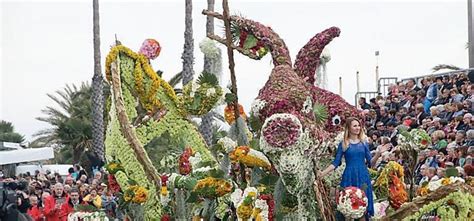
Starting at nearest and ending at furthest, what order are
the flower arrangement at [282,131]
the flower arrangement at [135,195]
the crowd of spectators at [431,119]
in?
the flower arrangement at [282,131] < the flower arrangement at [135,195] < the crowd of spectators at [431,119]

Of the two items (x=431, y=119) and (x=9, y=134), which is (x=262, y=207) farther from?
(x=9, y=134)

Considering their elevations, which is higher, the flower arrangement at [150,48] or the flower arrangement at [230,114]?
the flower arrangement at [150,48]

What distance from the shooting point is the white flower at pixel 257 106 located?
845cm

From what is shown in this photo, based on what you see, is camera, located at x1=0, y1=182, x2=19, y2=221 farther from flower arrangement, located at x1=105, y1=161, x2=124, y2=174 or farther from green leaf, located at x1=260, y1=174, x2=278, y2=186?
green leaf, located at x1=260, y1=174, x2=278, y2=186

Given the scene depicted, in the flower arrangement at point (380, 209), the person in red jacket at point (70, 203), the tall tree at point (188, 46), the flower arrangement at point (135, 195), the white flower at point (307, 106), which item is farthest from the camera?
the tall tree at point (188, 46)

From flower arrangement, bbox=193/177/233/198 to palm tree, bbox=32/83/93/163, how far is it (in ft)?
71.0

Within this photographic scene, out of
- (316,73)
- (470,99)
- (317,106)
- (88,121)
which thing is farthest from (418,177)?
(88,121)

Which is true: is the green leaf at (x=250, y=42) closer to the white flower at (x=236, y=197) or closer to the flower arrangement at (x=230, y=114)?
the flower arrangement at (x=230, y=114)

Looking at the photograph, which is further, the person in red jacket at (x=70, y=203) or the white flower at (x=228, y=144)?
the person in red jacket at (x=70, y=203)

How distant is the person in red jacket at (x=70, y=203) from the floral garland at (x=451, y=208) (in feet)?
19.5

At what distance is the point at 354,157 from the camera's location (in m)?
8.52

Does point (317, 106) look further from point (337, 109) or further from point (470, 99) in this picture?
point (470, 99)

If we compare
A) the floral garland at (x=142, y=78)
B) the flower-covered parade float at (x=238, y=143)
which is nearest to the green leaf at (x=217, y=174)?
the flower-covered parade float at (x=238, y=143)

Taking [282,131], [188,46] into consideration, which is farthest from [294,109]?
[188,46]
